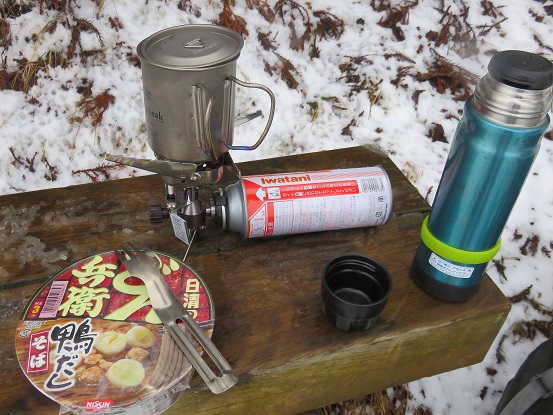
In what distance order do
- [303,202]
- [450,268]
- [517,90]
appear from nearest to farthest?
[517,90], [450,268], [303,202]

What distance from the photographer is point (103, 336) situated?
947 mm

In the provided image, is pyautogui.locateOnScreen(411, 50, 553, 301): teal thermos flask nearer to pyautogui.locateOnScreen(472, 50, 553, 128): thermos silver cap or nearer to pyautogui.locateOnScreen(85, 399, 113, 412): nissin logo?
pyautogui.locateOnScreen(472, 50, 553, 128): thermos silver cap

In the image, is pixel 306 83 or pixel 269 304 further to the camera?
pixel 306 83

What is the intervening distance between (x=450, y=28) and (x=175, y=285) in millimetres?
2513

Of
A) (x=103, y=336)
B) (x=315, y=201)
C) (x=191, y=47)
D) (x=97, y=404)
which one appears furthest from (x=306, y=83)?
(x=97, y=404)

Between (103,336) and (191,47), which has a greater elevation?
(191,47)

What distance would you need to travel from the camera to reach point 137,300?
1.02m

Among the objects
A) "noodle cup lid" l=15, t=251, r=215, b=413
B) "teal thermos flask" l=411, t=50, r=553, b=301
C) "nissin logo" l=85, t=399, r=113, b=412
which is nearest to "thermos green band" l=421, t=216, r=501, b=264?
"teal thermos flask" l=411, t=50, r=553, b=301

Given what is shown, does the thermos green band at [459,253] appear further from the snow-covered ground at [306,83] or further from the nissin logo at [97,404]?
the snow-covered ground at [306,83]

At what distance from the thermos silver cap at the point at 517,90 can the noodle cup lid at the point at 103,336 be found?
2.12 ft

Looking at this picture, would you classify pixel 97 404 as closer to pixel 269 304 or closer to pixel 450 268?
pixel 269 304

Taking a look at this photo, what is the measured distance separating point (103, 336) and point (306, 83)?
1.94m

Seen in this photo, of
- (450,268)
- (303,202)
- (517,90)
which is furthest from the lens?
(303,202)

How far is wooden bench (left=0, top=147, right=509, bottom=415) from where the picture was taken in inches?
39.8
